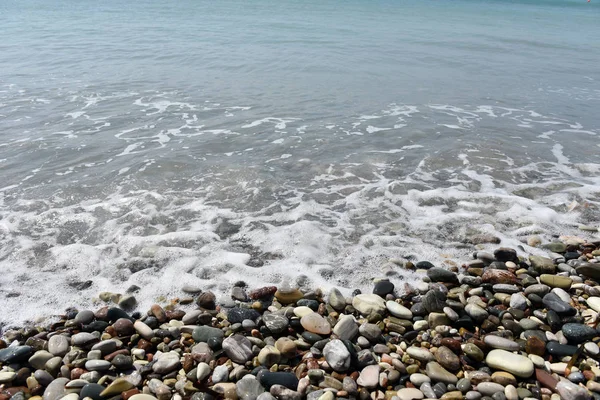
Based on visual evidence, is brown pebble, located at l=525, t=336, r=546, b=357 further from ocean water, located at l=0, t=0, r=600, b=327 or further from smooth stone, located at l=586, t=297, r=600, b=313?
ocean water, located at l=0, t=0, r=600, b=327

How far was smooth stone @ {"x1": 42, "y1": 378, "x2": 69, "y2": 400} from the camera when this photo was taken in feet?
11.8

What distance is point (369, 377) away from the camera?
12.2 ft

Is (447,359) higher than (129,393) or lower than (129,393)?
higher

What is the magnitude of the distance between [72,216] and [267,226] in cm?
285

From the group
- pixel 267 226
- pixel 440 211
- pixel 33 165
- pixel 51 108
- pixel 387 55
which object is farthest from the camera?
pixel 387 55

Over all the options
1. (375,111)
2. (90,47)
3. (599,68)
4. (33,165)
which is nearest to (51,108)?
(33,165)

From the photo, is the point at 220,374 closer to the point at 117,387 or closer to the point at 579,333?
the point at 117,387

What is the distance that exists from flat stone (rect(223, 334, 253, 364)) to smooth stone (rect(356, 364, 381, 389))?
985 millimetres

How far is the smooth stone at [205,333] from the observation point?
4220mm

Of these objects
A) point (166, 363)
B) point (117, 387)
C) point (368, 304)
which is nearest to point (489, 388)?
point (368, 304)

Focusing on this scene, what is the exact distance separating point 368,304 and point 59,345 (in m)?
2.94

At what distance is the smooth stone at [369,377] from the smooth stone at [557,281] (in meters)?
2.37

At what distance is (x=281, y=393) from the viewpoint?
11.7 ft

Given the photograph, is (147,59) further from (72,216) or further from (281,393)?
(281,393)
